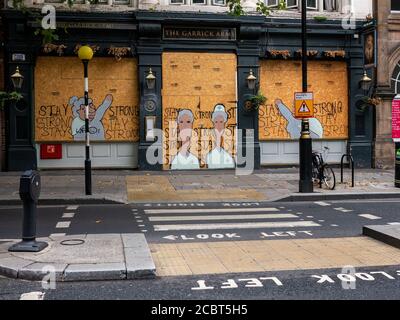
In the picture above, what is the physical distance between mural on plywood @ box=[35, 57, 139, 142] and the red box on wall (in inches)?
8.5

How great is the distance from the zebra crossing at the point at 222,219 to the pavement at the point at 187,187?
67.3 inches

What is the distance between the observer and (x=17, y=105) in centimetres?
1889

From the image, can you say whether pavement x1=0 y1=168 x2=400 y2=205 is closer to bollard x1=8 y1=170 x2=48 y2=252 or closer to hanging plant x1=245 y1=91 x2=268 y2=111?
hanging plant x1=245 y1=91 x2=268 y2=111

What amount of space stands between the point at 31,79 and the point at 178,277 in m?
14.0

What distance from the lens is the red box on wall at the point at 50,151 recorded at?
19297mm

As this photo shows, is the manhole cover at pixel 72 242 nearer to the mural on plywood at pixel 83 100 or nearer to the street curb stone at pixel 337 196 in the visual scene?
the street curb stone at pixel 337 196

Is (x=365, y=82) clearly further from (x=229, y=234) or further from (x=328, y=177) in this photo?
(x=229, y=234)

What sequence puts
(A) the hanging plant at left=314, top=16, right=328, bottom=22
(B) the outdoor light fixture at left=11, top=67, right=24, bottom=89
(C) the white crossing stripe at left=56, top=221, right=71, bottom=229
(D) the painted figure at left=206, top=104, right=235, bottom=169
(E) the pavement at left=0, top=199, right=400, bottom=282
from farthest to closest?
1. (A) the hanging plant at left=314, top=16, right=328, bottom=22
2. (D) the painted figure at left=206, top=104, right=235, bottom=169
3. (B) the outdoor light fixture at left=11, top=67, right=24, bottom=89
4. (C) the white crossing stripe at left=56, top=221, right=71, bottom=229
5. (E) the pavement at left=0, top=199, right=400, bottom=282

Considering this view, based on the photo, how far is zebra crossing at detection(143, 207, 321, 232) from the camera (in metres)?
10.2

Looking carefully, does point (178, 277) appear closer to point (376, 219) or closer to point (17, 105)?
point (376, 219)

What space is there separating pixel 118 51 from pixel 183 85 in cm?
257

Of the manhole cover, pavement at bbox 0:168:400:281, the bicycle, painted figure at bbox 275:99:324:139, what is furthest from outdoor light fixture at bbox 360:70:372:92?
the manhole cover

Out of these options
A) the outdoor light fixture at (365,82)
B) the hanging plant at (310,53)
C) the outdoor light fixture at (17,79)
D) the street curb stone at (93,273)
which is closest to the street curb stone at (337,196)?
the outdoor light fixture at (365,82)
